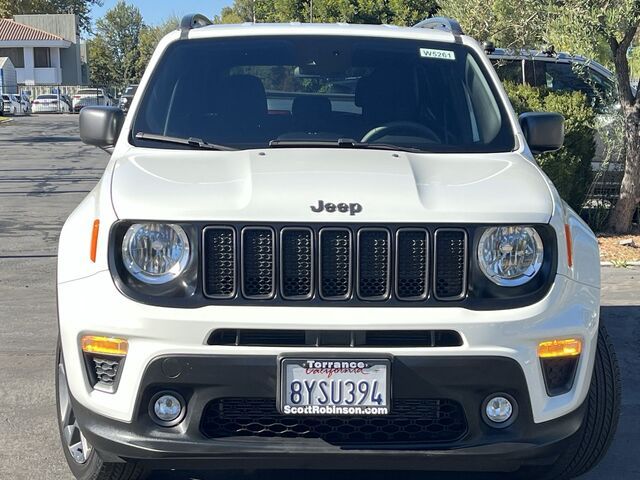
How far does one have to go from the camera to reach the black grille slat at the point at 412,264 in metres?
3.52

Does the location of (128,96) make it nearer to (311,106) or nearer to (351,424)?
(311,106)

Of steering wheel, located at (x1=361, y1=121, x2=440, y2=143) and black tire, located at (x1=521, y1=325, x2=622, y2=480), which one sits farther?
steering wheel, located at (x1=361, y1=121, x2=440, y2=143)

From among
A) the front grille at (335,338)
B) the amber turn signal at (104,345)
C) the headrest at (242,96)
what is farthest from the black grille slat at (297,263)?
the headrest at (242,96)

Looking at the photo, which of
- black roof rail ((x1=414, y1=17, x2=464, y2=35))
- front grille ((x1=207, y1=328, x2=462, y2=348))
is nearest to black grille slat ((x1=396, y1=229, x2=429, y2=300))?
front grille ((x1=207, y1=328, x2=462, y2=348))

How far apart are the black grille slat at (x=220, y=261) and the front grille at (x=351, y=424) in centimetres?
40

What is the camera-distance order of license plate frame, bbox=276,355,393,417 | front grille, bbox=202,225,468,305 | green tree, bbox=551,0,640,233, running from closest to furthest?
license plate frame, bbox=276,355,393,417 → front grille, bbox=202,225,468,305 → green tree, bbox=551,0,640,233

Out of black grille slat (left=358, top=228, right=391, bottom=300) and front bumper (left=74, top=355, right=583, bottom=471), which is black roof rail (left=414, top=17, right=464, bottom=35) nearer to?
black grille slat (left=358, top=228, right=391, bottom=300)

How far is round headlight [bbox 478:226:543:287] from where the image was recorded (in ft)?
11.6

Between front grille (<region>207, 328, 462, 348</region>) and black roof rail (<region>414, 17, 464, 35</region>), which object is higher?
black roof rail (<region>414, 17, 464, 35</region>)

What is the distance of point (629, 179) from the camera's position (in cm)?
1044

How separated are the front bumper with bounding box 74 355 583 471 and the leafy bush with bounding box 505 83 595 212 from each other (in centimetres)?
673

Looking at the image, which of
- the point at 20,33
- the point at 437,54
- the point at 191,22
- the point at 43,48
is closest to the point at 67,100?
the point at 20,33

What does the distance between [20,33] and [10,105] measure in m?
25.0

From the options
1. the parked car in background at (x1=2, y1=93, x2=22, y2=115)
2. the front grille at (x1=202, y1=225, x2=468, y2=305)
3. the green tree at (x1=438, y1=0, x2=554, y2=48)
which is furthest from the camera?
the parked car in background at (x1=2, y1=93, x2=22, y2=115)
